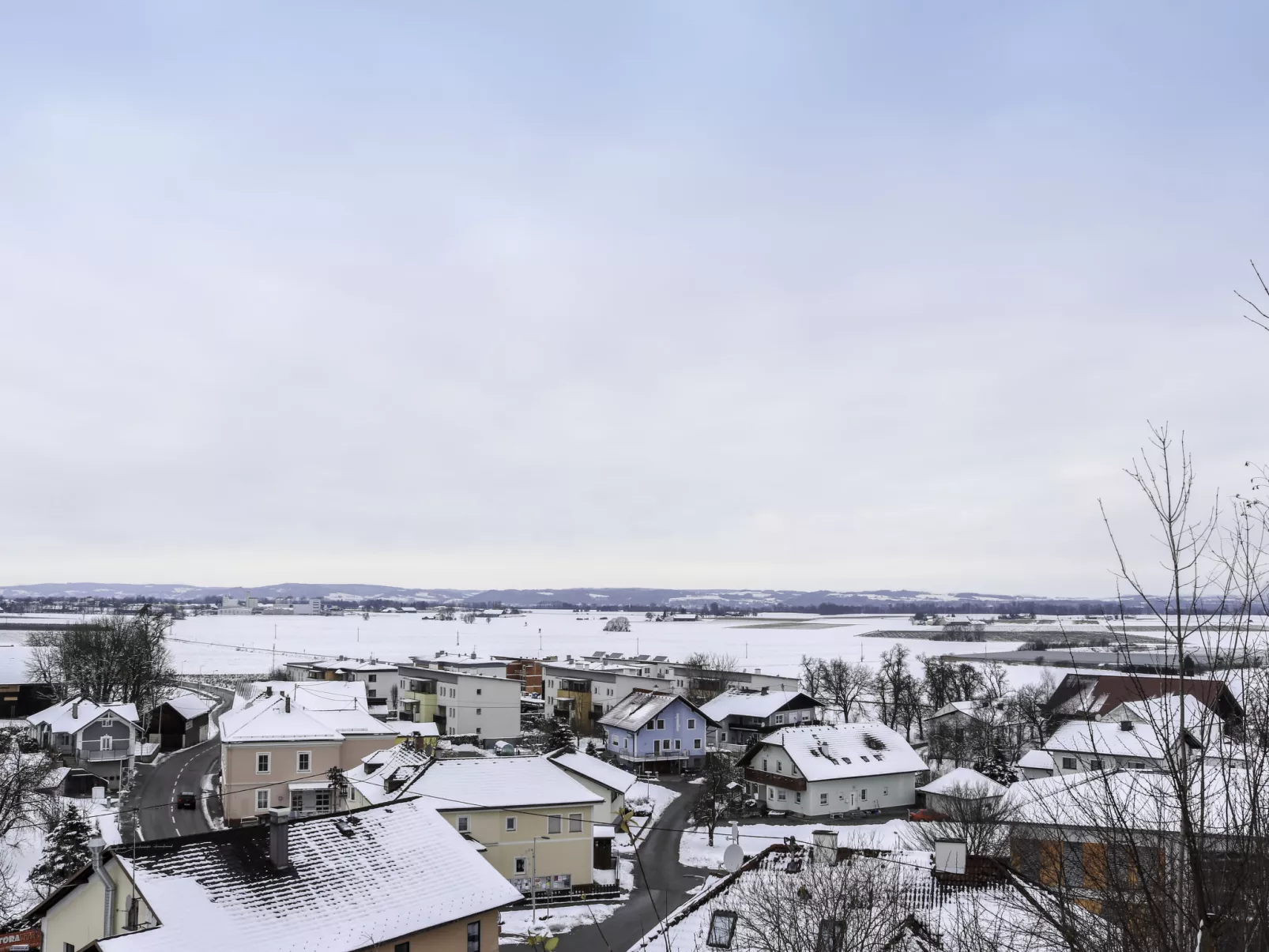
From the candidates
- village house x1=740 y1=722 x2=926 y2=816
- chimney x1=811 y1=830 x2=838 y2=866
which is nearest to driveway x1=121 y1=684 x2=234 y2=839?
chimney x1=811 y1=830 x2=838 y2=866

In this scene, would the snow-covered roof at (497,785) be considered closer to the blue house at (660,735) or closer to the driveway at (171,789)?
the driveway at (171,789)

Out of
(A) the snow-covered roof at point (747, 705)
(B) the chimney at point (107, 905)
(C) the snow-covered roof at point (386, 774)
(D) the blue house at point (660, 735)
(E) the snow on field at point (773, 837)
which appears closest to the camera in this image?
(B) the chimney at point (107, 905)

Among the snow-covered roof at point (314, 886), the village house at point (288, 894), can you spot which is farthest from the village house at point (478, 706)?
the village house at point (288, 894)

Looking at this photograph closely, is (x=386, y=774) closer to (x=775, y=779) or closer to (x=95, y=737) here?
(x=775, y=779)

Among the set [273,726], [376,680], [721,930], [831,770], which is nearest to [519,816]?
[721,930]

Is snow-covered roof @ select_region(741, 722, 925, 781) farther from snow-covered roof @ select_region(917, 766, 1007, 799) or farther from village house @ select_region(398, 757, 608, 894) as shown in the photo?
village house @ select_region(398, 757, 608, 894)

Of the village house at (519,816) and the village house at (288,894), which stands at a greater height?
the village house at (288,894)
